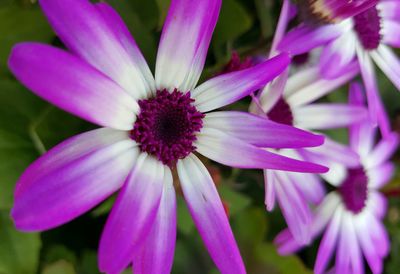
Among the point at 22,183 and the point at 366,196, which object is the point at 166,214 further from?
the point at 366,196

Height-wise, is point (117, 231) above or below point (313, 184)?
below

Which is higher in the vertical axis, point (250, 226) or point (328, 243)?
point (250, 226)

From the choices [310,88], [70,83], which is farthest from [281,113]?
[70,83]

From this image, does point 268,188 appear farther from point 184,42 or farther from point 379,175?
point 379,175

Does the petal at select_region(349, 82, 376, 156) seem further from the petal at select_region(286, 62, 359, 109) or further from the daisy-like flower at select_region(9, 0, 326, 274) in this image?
the daisy-like flower at select_region(9, 0, 326, 274)

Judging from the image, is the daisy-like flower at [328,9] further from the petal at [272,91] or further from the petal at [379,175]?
the petal at [379,175]

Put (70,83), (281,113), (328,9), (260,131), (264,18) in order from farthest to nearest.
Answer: (264,18)
(281,113)
(328,9)
(260,131)
(70,83)

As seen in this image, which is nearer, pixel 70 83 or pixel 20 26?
pixel 70 83

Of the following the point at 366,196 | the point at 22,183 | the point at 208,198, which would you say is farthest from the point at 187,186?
the point at 366,196
